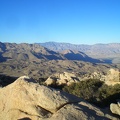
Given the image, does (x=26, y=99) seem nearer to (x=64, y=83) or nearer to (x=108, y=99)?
(x=108, y=99)

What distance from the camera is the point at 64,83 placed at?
148ft

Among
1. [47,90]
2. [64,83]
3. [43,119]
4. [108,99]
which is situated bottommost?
[64,83]

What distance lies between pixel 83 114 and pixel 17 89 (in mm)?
5462

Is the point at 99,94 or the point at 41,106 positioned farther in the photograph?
the point at 99,94

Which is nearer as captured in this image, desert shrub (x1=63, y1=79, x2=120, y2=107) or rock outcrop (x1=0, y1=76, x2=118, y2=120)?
rock outcrop (x1=0, y1=76, x2=118, y2=120)

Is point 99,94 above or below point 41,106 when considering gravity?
below

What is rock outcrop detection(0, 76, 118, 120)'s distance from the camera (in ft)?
46.9

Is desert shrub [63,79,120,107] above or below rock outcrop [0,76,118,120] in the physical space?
below

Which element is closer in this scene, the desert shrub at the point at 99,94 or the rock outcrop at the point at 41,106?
the rock outcrop at the point at 41,106

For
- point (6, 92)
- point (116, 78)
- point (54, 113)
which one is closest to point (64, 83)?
point (116, 78)

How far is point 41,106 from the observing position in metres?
15.6

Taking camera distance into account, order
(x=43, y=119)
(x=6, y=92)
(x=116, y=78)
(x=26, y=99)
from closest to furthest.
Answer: (x=43, y=119)
(x=26, y=99)
(x=6, y=92)
(x=116, y=78)

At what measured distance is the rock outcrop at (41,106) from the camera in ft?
46.9

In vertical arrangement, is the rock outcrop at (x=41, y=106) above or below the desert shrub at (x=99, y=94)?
above
